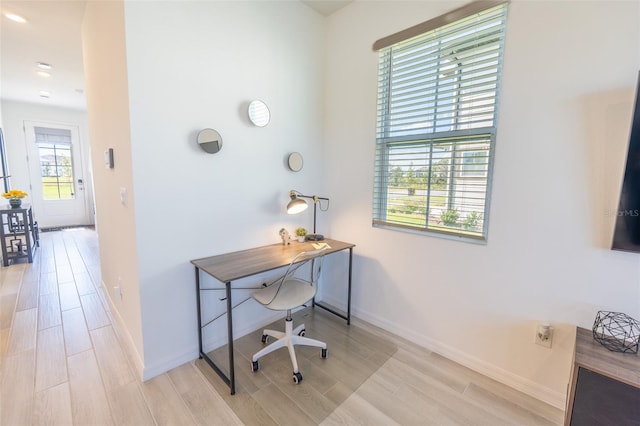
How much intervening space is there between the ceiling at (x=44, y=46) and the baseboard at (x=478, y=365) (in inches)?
112

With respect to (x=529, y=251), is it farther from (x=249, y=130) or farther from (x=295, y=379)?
(x=249, y=130)

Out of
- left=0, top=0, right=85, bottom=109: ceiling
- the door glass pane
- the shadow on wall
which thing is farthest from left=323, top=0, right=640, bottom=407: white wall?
the door glass pane

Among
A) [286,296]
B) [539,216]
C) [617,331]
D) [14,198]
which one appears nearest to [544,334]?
[617,331]

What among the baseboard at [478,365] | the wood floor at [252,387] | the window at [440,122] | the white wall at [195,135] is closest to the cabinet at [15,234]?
the wood floor at [252,387]

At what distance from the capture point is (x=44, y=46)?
3184 mm

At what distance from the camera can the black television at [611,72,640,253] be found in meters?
1.27

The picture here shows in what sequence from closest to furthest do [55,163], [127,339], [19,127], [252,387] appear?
[252,387], [127,339], [19,127], [55,163]

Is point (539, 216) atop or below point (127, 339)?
atop

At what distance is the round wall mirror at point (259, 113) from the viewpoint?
2.14 metres

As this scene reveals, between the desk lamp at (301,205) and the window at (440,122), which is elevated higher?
the window at (440,122)

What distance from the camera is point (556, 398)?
1.63 metres

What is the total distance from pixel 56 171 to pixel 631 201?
9.02 metres

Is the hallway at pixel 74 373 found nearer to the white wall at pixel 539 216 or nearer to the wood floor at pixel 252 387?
the wood floor at pixel 252 387

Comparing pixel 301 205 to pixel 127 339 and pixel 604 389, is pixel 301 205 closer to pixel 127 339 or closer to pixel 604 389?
pixel 127 339
